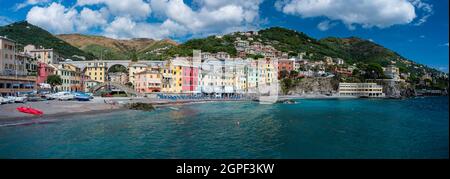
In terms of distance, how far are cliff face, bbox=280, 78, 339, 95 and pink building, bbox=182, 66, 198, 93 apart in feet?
101

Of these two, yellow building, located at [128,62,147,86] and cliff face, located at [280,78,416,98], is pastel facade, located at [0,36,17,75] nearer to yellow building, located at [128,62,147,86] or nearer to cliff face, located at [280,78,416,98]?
yellow building, located at [128,62,147,86]

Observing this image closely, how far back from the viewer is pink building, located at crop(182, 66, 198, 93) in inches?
2445

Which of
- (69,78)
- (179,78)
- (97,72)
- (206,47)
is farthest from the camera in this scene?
(206,47)

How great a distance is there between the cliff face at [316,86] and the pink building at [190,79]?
3086 cm

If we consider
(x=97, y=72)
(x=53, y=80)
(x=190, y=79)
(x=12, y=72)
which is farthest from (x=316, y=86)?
(x=12, y=72)

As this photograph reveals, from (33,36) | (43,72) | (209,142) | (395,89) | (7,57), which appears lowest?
(209,142)

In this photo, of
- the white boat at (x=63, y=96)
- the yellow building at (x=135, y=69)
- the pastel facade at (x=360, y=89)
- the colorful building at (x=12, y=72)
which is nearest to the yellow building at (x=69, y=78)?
the colorful building at (x=12, y=72)

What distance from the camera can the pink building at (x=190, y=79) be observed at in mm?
62094

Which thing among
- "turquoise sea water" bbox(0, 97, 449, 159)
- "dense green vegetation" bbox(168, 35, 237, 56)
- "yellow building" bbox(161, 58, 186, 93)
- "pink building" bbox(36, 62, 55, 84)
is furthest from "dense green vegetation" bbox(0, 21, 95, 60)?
"turquoise sea water" bbox(0, 97, 449, 159)

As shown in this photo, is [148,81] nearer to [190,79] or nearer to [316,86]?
[190,79]

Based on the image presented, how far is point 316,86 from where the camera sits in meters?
88.6

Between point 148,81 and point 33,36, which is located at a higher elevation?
point 33,36

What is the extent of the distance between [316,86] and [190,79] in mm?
42686
